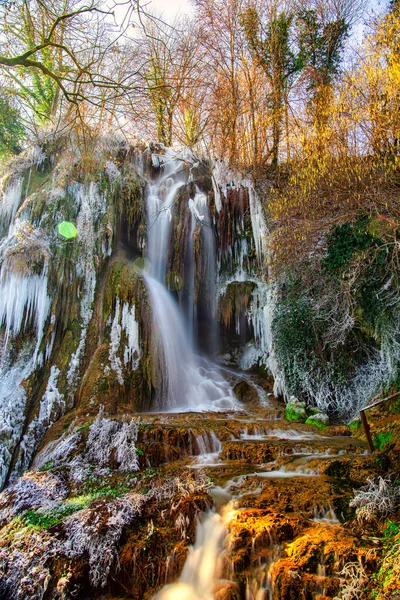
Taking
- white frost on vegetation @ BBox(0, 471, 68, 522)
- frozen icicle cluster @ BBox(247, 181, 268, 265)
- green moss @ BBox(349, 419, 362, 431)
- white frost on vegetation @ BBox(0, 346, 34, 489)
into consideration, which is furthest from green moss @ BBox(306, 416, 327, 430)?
white frost on vegetation @ BBox(0, 346, 34, 489)

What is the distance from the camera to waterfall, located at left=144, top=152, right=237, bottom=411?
960 cm

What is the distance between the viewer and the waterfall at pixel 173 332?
9.60 m

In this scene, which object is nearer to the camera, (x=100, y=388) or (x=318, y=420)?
(x=318, y=420)

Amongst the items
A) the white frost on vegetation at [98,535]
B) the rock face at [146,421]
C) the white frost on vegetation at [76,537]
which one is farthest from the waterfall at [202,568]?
the white frost on vegetation at [98,535]

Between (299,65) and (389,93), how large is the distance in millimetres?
7666

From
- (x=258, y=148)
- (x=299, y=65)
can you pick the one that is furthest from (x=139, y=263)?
(x=299, y=65)

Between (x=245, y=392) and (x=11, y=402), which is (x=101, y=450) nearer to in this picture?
(x=11, y=402)

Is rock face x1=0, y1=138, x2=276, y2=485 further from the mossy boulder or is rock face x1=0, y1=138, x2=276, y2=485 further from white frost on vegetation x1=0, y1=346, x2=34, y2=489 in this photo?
the mossy boulder

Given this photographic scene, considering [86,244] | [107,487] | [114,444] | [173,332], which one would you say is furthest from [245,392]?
[86,244]

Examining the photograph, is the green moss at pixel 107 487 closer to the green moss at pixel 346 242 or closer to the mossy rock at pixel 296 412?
the mossy rock at pixel 296 412

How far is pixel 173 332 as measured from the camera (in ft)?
35.1

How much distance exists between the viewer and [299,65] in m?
14.5

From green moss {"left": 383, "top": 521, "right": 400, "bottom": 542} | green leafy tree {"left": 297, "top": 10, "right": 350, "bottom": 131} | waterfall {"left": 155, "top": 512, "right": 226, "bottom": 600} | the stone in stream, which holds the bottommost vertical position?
waterfall {"left": 155, "top": 512, "right": 226, "bottom": 600}

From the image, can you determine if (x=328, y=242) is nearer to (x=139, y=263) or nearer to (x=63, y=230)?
(x=139, y=263)
